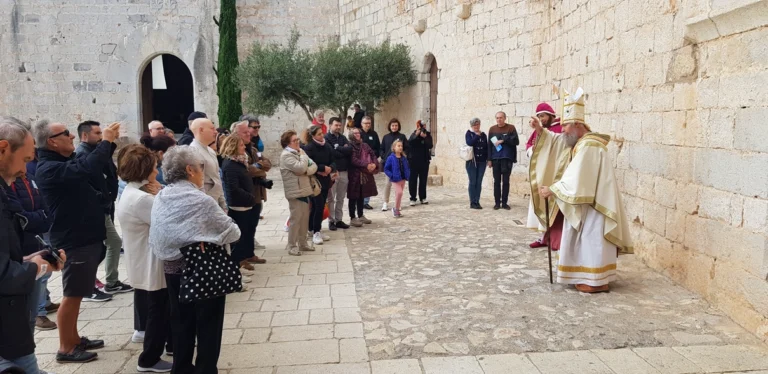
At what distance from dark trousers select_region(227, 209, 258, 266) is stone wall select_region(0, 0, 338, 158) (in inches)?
449

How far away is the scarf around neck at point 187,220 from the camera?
3145mm

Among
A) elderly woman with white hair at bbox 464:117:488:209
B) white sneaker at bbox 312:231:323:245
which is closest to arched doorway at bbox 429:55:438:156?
elderly woman with white hair at bbox 464:117:488:209

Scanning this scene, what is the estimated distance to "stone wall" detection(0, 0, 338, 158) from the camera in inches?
620

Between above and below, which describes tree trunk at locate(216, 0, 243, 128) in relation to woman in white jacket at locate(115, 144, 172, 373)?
above

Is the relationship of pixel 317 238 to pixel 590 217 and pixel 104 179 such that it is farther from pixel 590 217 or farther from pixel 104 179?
pixel 590 217

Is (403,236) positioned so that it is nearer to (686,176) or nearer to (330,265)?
(330,265)

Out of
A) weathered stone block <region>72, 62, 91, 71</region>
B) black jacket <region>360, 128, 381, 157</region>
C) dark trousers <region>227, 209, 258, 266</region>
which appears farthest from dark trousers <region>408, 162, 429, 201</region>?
weathered stone block <region>72, 62, 91, 71</region>

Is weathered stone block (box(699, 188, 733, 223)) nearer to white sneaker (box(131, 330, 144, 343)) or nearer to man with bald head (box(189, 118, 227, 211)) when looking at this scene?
man with bald head (box(189, 118, 227, 211))

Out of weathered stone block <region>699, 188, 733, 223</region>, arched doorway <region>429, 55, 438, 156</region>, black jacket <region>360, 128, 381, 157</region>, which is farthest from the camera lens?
arched doorway <region>429, 55, 438, 156</region>

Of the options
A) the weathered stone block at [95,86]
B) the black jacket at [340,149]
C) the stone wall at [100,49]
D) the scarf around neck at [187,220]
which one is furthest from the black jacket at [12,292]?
the weathered stone block at [95,86]

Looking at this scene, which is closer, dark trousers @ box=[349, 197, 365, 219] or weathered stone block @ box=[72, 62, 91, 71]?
dark trousers @ box=[349, 197, 365, 219]

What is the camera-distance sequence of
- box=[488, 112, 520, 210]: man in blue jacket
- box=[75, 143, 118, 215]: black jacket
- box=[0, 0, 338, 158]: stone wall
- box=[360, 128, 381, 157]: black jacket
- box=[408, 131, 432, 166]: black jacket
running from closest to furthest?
box=[75, 143, 118, 215]: black jacket
box=[488, 112, 520, 210]: man in blue jacket
box=[360, 128, 381, 157]: black jacket
box=[408, 131, 432, 166]: black jacket
box=[0, 0, 338, 158]: stone wall

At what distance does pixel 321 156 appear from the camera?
7480mm

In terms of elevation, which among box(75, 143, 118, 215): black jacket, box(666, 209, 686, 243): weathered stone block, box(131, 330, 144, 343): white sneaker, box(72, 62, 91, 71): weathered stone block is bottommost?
box(131, 330, 144, 343): white sneaker
